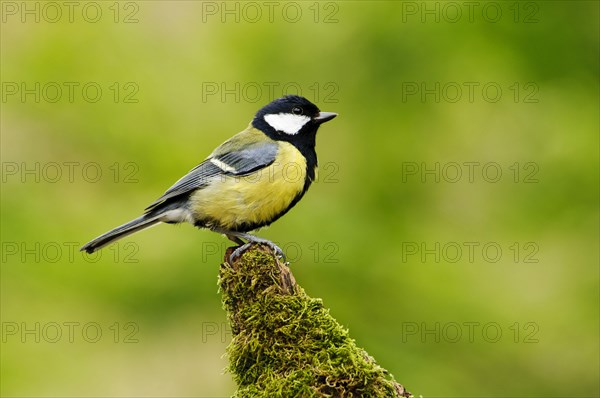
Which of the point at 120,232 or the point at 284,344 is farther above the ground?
the point at 120,232

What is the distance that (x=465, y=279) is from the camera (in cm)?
530

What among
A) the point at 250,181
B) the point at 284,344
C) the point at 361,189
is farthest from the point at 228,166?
the point at 284,344

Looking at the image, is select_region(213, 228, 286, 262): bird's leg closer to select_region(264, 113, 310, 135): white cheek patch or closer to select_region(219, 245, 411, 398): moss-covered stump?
select_region(219, 245, 411, 398): moss-covered stump

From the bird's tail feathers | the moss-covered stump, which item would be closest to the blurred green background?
the bird's tail feathers

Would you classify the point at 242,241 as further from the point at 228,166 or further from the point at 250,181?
the point at 228,166

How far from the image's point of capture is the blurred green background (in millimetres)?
5270

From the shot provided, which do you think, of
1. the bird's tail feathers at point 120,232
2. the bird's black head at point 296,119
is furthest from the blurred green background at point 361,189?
the bird's tail feathers at point 120,232

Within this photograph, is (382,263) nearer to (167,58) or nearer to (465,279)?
(465,279)

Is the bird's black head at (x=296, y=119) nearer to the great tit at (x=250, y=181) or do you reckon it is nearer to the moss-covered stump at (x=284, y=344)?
the great tit at (x=250, y=181)

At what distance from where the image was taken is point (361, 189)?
5.40 meters

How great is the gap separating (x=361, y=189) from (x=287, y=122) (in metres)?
0.96

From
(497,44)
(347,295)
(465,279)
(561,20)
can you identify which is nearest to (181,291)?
(347,295)

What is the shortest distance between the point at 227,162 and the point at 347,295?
136cm

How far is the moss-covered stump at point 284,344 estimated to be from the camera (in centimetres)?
284
